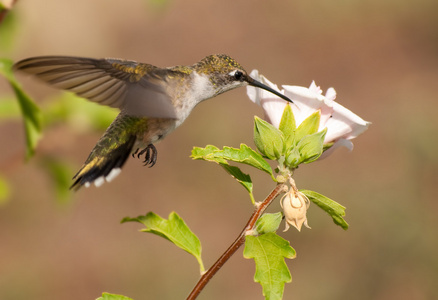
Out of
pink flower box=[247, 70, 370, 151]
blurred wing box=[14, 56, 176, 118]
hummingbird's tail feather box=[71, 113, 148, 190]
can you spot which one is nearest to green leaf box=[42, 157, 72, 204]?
hummingbird's tail feather box=[71, 113, 148, 190]

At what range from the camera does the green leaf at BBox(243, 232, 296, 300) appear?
1741 mm

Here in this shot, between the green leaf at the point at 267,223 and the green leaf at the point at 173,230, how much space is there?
0.35 metres

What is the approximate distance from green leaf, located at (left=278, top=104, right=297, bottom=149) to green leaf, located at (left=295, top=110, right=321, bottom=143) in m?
0.02

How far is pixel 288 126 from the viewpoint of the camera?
1890 millimetres

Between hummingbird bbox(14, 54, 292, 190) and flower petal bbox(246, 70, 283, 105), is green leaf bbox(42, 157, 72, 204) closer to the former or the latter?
hummingbird bbox(14, 54, 292, 190)

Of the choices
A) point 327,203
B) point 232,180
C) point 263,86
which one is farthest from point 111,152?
point 232,180

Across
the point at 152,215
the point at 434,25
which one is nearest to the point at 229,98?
the point at 434,25

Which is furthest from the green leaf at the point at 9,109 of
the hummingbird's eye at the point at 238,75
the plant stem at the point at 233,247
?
the plant stem at the point at 233,247

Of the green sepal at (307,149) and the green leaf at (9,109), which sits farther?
the green leaf at (9,109)

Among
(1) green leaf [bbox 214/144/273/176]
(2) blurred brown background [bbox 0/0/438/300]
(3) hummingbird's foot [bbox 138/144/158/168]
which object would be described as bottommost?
(3) hummingbird's foot [bbox 138/144/158/168]

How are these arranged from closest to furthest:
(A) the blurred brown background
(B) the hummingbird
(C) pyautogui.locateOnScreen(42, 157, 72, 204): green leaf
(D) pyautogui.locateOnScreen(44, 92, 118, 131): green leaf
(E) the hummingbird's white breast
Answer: (B) the hummingbird, (E) the hummingbird's white breast, (D) pyautogui.locateOnScreen(44, 92, 118, 131): green leaf, (C) pyautogui.locateOnScreen(42, 157, 72, 204): green leaf, (A) the blurred brown background

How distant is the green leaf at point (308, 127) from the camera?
6.12ft

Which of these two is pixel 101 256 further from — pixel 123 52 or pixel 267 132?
pixel 267 132

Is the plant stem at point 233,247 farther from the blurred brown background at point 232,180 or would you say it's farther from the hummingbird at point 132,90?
the blurred brown background at point 232,180
